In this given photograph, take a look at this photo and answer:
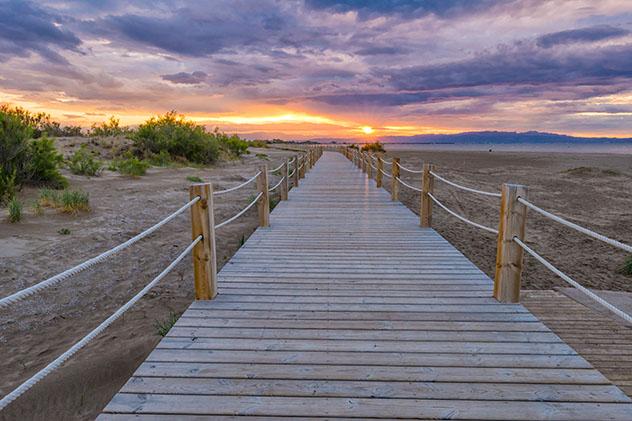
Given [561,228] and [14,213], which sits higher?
[14,213]

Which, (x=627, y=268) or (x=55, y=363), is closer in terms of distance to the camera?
(x=55, y=363)

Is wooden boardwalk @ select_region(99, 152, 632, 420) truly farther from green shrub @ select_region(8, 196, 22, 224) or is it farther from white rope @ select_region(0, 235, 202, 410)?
green shrub @ select_region(8, 196, 22, 224)

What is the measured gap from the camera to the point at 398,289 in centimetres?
439

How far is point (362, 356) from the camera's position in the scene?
2.98m

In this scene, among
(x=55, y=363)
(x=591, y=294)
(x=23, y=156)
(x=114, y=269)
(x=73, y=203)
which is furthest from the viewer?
(x=23, y=156)

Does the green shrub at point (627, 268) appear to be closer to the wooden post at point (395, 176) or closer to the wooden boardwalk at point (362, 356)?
the wooden boardwalk at point (362, 356)

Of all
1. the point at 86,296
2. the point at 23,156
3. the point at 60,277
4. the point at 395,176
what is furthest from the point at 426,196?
the point at 23,156

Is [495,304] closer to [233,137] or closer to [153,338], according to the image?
[153,338]

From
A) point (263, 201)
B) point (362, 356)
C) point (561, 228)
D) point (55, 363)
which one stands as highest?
point (263, 201)

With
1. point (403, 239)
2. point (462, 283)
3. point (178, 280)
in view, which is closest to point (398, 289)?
point (462, 283)

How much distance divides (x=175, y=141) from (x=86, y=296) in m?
17.7

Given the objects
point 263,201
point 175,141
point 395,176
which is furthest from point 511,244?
point 175,141

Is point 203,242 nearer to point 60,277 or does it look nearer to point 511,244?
point 60,277

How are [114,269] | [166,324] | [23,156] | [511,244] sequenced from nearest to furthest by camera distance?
[511,244] < [166,324] < [114,269] < [23,156]
